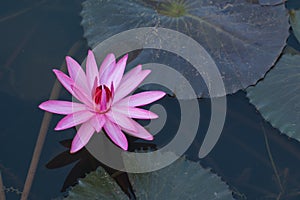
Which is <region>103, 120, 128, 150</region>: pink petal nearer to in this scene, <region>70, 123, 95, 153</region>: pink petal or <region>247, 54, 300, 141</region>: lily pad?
<region>70, 123, 95, 153</region>: pink petal

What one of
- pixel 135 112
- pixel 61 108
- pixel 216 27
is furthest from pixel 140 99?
pixel 216 27

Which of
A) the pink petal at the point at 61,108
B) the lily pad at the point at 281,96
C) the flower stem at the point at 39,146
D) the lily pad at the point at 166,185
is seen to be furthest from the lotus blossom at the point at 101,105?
the lily pad at the point at 281,96

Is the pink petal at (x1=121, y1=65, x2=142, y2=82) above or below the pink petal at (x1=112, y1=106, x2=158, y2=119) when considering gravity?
above

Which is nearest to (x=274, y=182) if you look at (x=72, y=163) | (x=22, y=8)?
(x=72, y=163)

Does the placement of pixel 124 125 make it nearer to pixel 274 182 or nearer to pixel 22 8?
pixel 274 182

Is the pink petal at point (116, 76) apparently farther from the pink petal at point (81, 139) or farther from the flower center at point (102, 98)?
the pink petal at point (81, 139)

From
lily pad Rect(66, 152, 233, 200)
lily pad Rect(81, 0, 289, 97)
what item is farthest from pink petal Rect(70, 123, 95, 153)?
lily pad Rect(81, 0, 289, 97)
